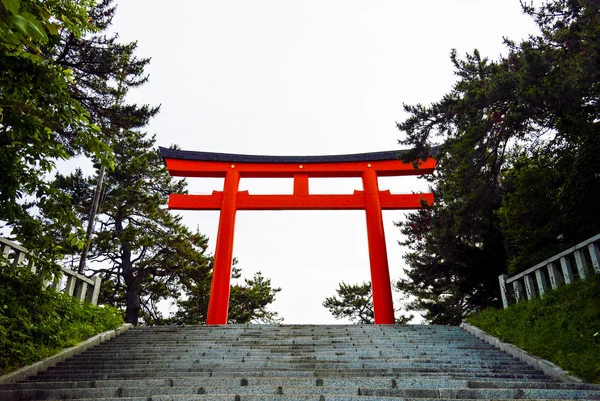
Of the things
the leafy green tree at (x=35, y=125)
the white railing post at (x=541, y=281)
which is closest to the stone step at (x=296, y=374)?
the leafy green tree at (x=35, y=125)

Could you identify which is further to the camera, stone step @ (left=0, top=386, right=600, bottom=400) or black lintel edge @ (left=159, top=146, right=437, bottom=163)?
black lintel edge @ (left=159, top=146, right=437, bottom=163)

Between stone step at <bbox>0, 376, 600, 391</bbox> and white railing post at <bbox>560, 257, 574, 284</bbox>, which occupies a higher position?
white railing post at <bbox>560, 257, 574, 284</bbox>

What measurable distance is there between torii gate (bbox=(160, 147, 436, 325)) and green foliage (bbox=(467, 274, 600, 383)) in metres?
4.35

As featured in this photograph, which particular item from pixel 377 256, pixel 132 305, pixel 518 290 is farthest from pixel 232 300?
pixel 518 290

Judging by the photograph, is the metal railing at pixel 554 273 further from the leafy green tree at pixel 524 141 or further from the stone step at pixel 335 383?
the stone step at pixel 335 383

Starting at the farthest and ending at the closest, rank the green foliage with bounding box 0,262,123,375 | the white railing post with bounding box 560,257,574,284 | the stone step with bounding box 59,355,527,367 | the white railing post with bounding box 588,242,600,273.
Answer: the white railing post with bounding box 560,257,574,284 → the white railing post with bounding box 588,242,600,273 → the stone step with bounding box 59,355,527,367 → the green foliage with bounding box 0,262,123,375

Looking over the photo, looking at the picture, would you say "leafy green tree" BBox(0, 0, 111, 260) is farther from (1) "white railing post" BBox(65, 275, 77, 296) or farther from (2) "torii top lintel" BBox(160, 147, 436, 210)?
(2) "torii top lintel" BBox(160, 147, 436, 210)

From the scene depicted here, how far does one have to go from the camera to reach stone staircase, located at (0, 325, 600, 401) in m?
3.30

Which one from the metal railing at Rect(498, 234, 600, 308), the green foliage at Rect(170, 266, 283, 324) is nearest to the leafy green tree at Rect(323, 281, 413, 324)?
the green foliage at Rect(170, 266, 283, 324)

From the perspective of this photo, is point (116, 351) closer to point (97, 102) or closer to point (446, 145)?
point (97, 102)

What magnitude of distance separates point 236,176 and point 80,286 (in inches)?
232

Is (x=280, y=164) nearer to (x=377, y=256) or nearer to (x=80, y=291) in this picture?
(x=377, y=256)

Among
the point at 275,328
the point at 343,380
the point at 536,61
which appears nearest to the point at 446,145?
the point at 536,61

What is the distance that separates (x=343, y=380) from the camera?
3.66 m
